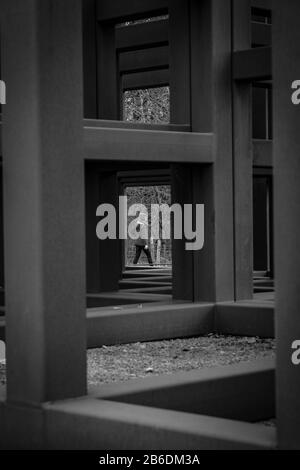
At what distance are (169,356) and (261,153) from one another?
13.9ft

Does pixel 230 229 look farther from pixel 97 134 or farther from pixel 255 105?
pixel 255 105

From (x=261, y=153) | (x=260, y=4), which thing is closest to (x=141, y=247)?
(x=260, y=4)

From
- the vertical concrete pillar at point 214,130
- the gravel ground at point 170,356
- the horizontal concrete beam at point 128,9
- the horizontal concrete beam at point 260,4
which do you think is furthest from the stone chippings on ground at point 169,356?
the horizontal concrete beam at point 260,4

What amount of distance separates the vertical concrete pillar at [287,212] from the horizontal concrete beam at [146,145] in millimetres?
6207

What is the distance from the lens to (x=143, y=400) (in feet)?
22.0

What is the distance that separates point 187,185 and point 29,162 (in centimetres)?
646

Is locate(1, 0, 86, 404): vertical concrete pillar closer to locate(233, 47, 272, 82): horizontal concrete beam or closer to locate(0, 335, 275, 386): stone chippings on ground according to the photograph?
locate(0, 335, 275, 386): stone chippings on ground

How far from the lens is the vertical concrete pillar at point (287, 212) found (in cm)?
470

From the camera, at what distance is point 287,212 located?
15.6 ft

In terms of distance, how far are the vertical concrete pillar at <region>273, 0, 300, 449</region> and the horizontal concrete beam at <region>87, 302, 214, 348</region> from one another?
6.22 metres

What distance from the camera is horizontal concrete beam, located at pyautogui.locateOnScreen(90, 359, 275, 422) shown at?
6.70 m

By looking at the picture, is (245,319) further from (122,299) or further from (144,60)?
(144,60)

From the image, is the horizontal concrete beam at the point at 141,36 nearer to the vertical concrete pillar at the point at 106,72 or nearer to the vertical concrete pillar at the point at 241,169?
the vertical concrete pillar at the point at 106,72
